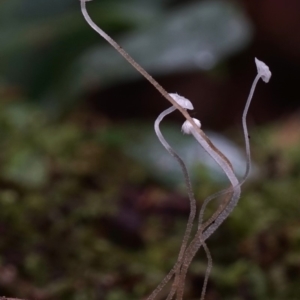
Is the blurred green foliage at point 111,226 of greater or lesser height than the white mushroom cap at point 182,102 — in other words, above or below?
below

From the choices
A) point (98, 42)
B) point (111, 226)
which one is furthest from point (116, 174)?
point (98, 42)

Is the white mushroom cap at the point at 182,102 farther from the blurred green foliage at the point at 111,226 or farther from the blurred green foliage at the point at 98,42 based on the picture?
the blurred green foliage at the point at 98,42

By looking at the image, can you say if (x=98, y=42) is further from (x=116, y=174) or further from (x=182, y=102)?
(x=182, y=102)

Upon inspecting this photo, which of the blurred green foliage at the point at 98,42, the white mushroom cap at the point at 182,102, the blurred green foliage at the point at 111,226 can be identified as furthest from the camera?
the blurred green foliage at the point at 98,42

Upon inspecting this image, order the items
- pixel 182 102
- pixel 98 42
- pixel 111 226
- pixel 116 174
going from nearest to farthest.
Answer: pixel 182 102 < pixel 111 226 < pixel 116 174 < pixel 98 42

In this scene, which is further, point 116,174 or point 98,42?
point 98,42

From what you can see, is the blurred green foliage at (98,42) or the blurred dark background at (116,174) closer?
the blurred dark background at (116,174)

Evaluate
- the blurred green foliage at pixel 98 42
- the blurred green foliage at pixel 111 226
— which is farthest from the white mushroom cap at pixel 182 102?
the blurred green foliage at pixel 98 42

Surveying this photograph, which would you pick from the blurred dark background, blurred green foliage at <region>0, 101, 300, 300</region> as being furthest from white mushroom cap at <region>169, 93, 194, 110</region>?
blurred green foliage at <region>0, 101, 300, 300</region>

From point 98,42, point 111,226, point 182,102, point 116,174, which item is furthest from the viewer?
point 98,42

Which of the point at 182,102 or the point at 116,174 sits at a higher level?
the point at 182,102
